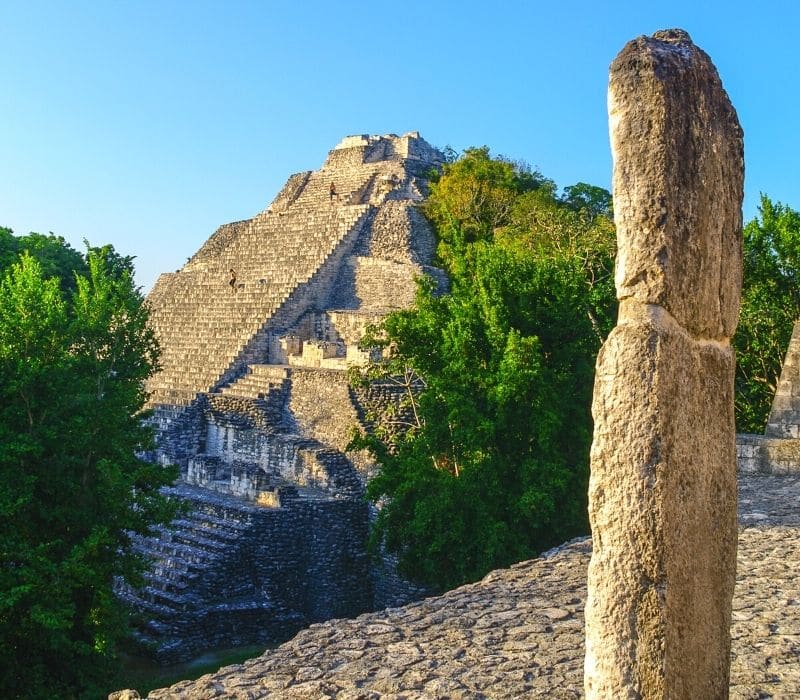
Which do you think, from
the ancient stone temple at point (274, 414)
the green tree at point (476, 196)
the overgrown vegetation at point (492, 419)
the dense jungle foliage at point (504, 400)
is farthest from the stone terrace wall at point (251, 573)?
the green tree at point (476, 196)

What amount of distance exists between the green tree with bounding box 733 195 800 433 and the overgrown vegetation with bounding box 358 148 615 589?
2544mm

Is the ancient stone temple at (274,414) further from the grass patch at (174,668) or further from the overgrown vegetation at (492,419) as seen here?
the overgrown vegetation at (492,419)

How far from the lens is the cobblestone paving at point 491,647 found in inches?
186

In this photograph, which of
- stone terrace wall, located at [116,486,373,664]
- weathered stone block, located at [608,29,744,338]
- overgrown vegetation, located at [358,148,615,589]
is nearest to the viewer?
weathered stone block, located at [608,29,744,338]

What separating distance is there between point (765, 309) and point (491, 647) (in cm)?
1110

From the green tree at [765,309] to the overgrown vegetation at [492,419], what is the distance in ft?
8.35

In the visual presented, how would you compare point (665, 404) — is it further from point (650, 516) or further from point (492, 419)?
point (492, 419)

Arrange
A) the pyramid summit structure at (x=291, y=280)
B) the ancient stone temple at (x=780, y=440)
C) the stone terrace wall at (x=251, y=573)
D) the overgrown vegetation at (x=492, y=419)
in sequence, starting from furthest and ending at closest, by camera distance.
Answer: the pyramid summit structure at (x=291, y=280) → the stone terrace wall at (x=251, y=573) → the overgrown vegetation at (x=492, y=419) → the ancient stone temple at (x=780, y=440)

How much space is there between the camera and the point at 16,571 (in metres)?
8.55

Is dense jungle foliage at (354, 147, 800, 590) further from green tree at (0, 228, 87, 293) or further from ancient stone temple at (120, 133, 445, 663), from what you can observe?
green tree at (0, 228, 87, 293)

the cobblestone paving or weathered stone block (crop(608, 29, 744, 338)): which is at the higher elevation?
weathered stone block (crop(608, 29, 744, 338))

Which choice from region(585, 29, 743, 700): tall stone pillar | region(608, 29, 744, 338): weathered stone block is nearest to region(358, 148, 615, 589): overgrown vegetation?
region(585, 29, 743, 700): tall stone pillar

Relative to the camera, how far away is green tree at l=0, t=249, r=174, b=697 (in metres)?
8.66

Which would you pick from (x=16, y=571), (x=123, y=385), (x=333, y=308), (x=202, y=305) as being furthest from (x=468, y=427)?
(x=202, y=305)
